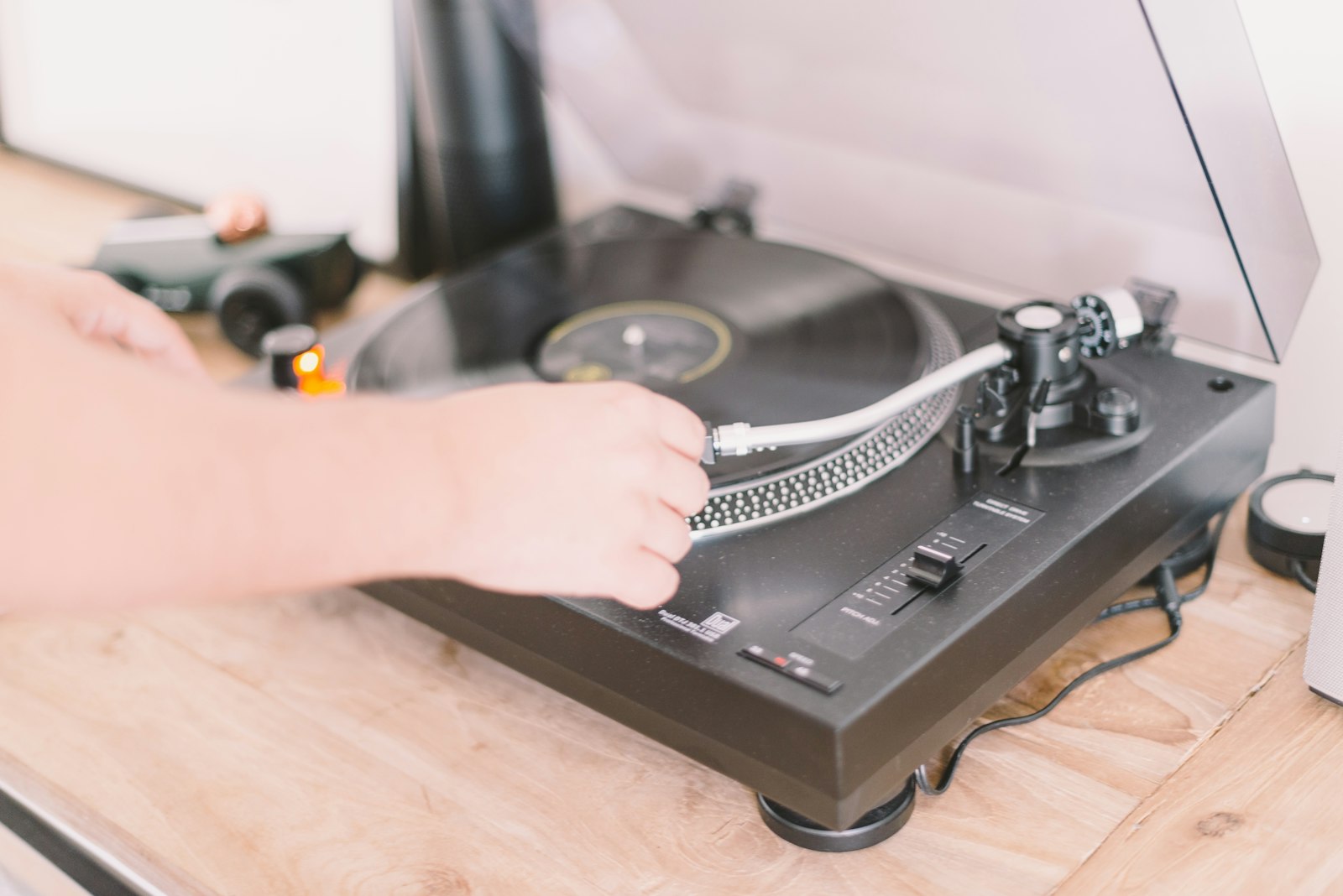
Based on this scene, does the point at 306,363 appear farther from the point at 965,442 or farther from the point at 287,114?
the point at 287,114

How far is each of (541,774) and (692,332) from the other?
0.45m

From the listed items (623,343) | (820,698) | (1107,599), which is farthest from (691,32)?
(820,698)

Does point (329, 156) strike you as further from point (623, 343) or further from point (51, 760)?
point (51, 760)

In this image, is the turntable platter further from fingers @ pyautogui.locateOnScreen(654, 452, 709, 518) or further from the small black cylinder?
fingers @ pyautogui.locateOnScreen(654, 452, 709, 518)

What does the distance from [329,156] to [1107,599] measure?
1178mm

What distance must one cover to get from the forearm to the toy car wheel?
32.5 inches

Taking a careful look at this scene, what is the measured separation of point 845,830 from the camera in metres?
0.80

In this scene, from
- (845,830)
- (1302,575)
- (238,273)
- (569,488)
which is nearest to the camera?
(569,488)

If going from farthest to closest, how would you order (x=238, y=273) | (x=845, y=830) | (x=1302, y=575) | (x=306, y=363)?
1. (x=238, y=273)
2. (x=306, y=363)
3. (x=1302, y=575)
4. (x=845, y=830)

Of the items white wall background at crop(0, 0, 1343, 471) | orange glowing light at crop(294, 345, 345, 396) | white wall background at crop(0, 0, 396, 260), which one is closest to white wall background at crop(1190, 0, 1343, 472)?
white wall background at crop(0, 0, 1343, 471)

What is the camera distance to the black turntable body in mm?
751

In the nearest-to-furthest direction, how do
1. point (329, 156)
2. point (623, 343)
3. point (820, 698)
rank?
1. point (820, 698)
2. point (623, 343)
3. point (329, 156)

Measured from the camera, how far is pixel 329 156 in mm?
1674

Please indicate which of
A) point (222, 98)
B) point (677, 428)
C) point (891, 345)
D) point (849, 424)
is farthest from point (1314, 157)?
point (222, 98)
